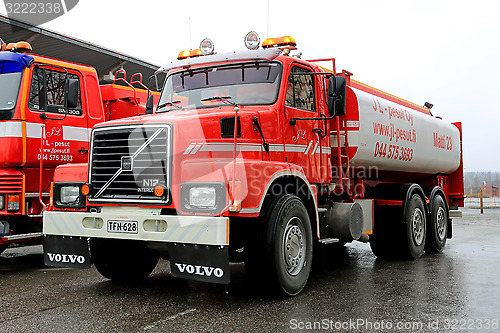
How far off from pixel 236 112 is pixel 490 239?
8.96 meters

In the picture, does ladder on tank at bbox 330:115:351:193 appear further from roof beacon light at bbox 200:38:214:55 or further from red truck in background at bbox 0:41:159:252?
red truck in background at bbox 0:41:159:252

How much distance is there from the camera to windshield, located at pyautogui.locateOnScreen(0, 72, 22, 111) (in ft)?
24.8

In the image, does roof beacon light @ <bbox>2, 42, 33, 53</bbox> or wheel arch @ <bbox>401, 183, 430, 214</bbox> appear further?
wheel arch @ <bbox>401, 183, 430, 214</bbox>

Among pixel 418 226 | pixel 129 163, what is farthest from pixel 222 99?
pixel 418 226

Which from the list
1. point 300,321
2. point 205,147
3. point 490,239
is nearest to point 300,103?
point 205,147

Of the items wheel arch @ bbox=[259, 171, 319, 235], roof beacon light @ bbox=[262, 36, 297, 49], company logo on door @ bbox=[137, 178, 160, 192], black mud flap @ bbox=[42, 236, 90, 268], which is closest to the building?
roof beacon light @ bbox=[262, 36, 297, 49]

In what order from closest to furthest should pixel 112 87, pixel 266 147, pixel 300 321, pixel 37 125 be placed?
1. pixel 300 321
2. pixel 266 147
3. pixel 37 125
4. pixel 112 87

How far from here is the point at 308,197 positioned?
21.0ft

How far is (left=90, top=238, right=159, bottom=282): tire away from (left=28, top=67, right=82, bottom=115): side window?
8.08 ft

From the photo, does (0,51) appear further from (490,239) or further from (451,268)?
(490,239)

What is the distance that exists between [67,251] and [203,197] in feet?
6.23

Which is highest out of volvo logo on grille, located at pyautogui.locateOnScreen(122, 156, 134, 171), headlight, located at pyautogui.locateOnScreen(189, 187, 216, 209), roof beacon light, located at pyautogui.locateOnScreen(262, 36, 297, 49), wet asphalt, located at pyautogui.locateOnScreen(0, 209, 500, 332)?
roof beacon light, located at pyautogui.locateOnScreen(262, 36, 297, 49)

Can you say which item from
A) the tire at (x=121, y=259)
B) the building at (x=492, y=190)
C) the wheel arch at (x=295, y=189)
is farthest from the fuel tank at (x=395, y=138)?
the building at (x=492, y=190)

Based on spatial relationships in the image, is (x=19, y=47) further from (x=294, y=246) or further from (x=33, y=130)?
(x=294, y=246)
